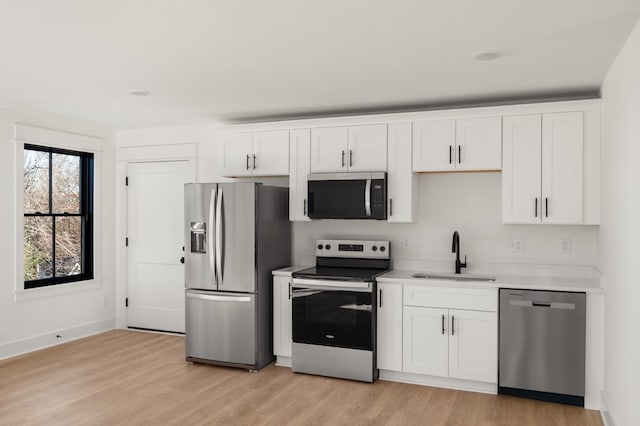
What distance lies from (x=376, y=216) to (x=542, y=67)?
69.0 inches

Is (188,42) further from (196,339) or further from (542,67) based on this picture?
(196,339)

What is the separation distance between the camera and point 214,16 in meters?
2.55

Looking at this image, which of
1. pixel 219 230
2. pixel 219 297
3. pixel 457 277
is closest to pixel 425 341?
pixel 457 277

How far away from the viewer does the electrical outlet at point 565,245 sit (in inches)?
168

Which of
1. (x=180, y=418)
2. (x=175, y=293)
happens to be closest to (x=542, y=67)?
(x=180, y=418)

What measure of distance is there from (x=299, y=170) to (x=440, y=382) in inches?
86.7

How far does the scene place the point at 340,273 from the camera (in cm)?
445

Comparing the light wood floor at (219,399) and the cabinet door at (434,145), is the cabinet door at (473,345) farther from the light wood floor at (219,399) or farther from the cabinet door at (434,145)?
the cabinet door at (434,145)

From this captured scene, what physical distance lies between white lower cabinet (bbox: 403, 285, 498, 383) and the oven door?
317 millimetres

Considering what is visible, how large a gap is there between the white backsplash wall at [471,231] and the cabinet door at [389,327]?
58 centimetres

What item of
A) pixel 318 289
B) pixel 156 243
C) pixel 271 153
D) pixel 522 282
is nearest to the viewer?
pixel 522 282

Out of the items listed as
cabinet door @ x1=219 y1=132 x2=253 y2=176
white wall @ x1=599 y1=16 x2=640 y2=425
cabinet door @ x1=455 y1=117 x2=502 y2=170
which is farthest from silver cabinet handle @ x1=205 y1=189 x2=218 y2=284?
white wall @ x1=599 y1=16 x2=640 y2=425

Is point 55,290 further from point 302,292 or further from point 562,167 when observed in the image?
point 562,167

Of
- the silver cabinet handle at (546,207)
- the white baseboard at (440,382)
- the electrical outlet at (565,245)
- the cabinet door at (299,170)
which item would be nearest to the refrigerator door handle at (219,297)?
the cabinet door at (299,170)
